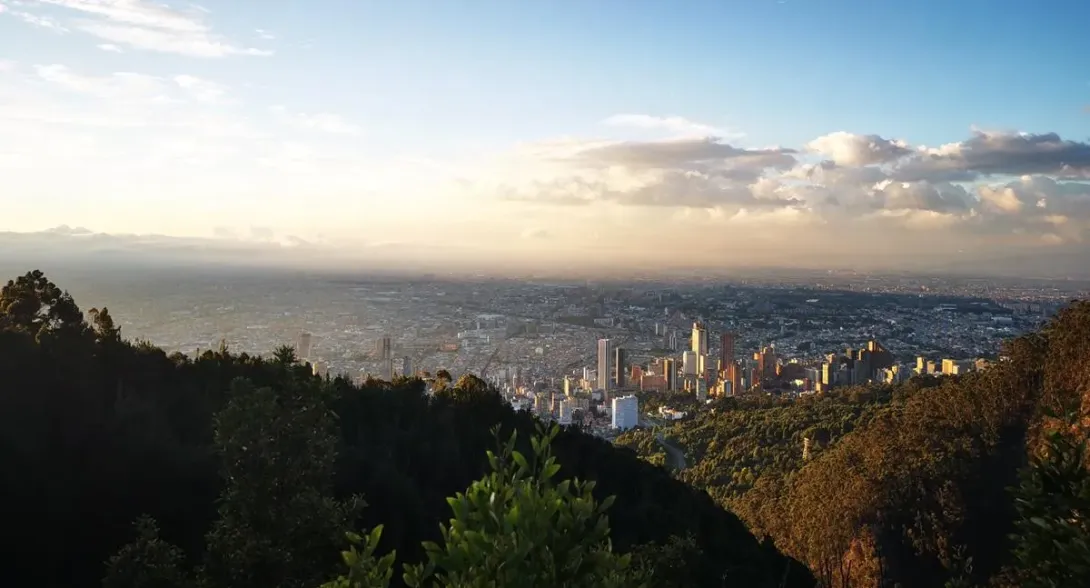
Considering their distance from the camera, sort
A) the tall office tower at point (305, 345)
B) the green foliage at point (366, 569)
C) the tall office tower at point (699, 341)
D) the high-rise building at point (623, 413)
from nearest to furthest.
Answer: the green foliage at point (366, 569) → the tall office tower at point (305, 345) → the high-rise building at point (623, 413) → the tall office tower at point (699, 341)

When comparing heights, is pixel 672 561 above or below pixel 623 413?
above

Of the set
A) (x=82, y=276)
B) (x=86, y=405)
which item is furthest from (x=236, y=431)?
(x=82, y=276)

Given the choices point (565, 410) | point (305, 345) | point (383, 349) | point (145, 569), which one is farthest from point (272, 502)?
point (565, 410)

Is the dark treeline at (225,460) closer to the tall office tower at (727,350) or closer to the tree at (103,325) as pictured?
the tree at (103,325)

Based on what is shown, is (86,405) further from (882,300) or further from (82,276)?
(882,300)

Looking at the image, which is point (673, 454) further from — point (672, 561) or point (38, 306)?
point (38, 306)

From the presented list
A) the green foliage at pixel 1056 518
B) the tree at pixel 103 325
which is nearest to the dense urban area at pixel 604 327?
the tree at pixel 103 325

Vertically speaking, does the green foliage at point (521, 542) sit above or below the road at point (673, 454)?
above
